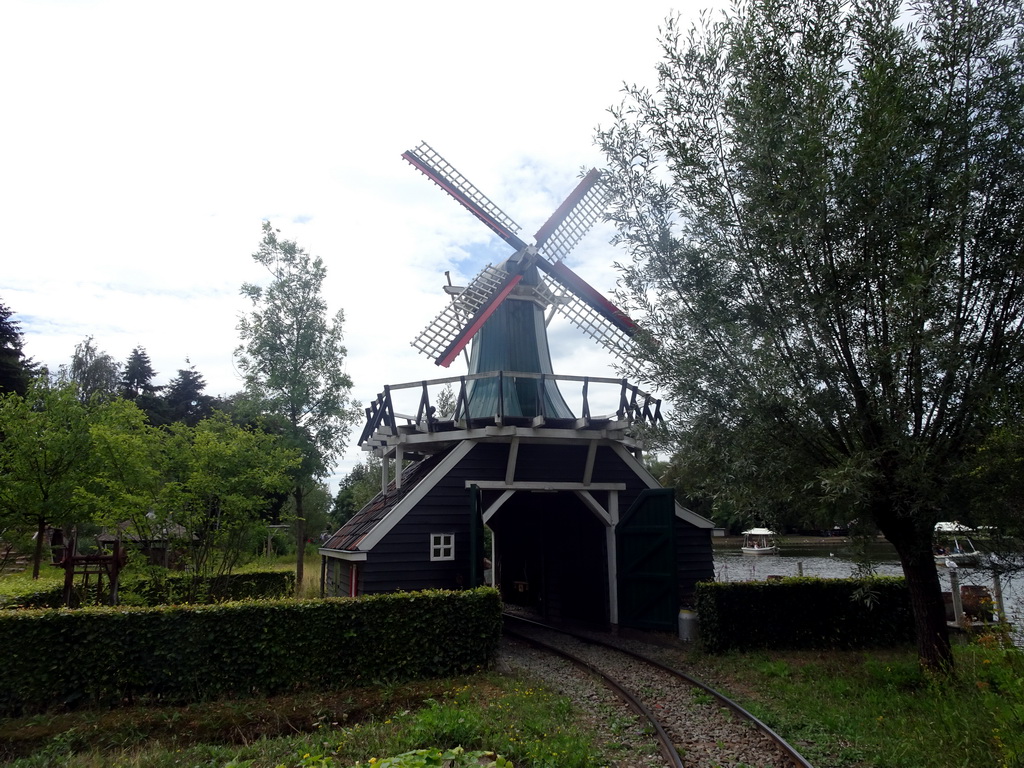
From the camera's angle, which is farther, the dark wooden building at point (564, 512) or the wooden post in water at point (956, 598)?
the dark wooden building at point (564, 512)

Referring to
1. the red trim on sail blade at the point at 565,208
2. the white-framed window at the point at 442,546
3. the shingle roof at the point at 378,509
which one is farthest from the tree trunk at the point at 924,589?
the red trim on sail blade at the point at 565,208

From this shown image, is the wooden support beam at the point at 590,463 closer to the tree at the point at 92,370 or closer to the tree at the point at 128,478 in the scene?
the tree at the point at 128,478

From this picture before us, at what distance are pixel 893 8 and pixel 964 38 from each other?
2.94ft

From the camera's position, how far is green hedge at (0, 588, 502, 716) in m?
8.08

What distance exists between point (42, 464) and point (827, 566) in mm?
32664

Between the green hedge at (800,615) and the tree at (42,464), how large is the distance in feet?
48.6

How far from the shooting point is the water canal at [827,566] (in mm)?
8795

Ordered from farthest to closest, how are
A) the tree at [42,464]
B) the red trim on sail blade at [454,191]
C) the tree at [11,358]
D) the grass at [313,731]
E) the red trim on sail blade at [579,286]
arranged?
the tree at [11,358] < the red trim on sail blade at [454,191] < the red trim on sail blade at [579,286] < the tree at [42,464] < the grass at [313,731]

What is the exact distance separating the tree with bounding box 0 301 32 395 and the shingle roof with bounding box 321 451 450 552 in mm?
24833

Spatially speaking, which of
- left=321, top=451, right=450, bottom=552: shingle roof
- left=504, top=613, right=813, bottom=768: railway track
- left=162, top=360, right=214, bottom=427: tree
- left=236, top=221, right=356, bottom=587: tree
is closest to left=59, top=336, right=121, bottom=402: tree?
left=162, top=360, right=214, bottom=427: tree

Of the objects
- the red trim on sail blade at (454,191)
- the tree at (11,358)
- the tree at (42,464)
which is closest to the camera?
the tree at (42,464)

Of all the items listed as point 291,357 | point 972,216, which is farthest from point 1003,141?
point 291,357

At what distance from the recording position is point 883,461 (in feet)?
24.7

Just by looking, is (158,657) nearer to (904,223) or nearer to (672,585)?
(672,585)
